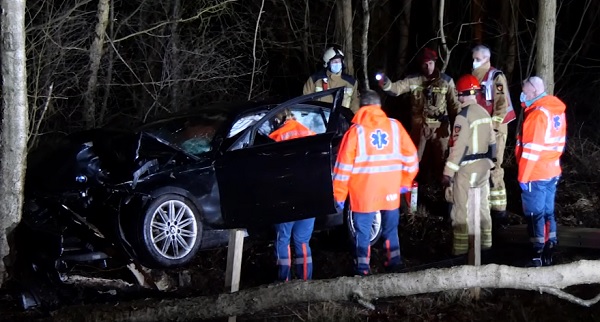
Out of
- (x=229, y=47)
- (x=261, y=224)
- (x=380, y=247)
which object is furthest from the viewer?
(x=229, y=47)

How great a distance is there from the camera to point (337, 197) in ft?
22.4

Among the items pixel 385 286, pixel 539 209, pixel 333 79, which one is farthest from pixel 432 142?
pixel 385 286

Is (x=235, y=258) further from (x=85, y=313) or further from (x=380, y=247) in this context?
(x=380, y=247)

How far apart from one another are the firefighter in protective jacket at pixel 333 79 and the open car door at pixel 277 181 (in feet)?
7.50

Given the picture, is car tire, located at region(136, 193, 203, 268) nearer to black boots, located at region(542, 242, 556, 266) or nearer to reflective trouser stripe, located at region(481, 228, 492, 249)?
reflective trouser stripe, located at region(481, 228, 492, 249)

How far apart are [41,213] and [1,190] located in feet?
2.04

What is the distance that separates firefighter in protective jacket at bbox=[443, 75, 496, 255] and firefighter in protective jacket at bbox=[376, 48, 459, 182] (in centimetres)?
180

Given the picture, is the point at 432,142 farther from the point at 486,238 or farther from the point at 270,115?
the point at 270,115

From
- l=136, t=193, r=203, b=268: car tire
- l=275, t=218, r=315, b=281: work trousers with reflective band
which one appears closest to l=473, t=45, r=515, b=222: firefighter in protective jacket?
l=275, t=218, r=315, b=281: work trousers with reflective band

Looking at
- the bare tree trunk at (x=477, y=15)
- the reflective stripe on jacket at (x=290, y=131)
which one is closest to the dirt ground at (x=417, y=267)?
the reflective stripe on jacket at (x=290, y=131)

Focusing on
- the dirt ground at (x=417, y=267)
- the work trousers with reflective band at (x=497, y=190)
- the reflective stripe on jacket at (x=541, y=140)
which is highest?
the reflective stripe on jacket at (x=541, y=140)

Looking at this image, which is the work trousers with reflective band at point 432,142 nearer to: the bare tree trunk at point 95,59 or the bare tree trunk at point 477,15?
the bare tree trunk at point 95,59

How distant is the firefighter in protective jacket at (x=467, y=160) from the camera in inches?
295

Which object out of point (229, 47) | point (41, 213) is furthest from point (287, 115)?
point (229, 47)
